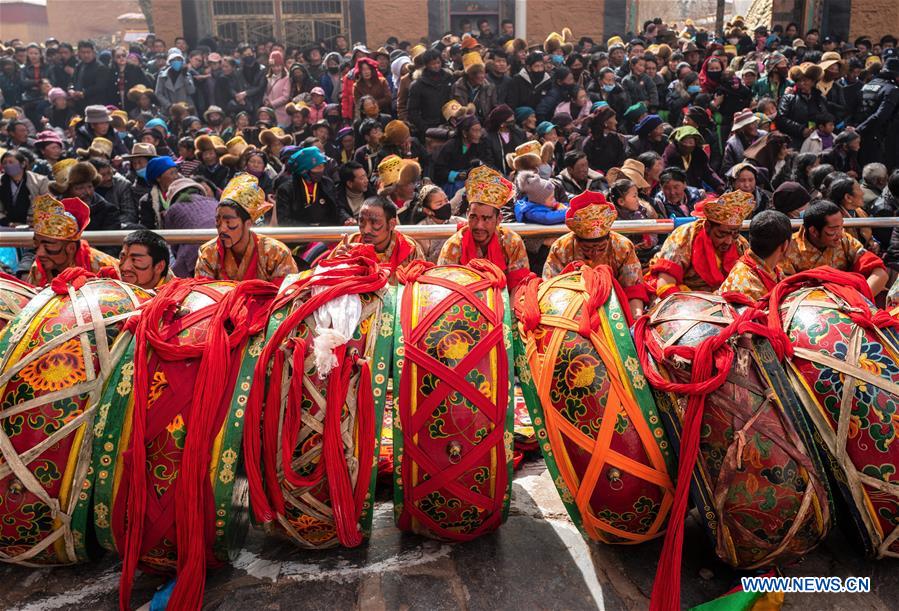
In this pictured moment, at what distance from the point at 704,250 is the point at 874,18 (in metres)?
16.1

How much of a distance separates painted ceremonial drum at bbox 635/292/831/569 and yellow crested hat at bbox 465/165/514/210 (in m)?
2.54

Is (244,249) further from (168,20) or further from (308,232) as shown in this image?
(168,20)

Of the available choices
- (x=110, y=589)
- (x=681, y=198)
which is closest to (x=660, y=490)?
(x=110, y=589)

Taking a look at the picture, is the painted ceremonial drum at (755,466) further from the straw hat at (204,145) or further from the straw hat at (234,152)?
the straw hat at (204,145)

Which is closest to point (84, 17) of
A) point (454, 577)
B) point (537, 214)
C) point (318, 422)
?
point (537, 214)

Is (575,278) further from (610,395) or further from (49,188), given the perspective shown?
(49,188)

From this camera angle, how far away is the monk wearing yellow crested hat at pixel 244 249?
15.3 ft

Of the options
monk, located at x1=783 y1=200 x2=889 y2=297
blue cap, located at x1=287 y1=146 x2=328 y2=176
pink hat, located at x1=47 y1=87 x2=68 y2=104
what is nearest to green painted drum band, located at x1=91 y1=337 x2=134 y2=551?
monk, located at x1=783 y1=200 x2=889 y2=297

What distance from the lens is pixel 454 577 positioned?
259cm

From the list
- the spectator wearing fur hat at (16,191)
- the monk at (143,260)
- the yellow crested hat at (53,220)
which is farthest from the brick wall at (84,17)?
the monk at (143,260)

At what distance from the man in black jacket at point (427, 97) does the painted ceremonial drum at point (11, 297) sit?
6.86 m

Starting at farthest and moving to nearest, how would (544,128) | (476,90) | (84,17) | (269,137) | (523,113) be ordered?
(84,17)
(523,113)
(476,90)
(544,128)
(269,137)

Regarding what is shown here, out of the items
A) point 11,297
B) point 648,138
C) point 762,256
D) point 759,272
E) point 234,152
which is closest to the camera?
point 11,297

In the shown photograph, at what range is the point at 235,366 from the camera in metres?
2.48
